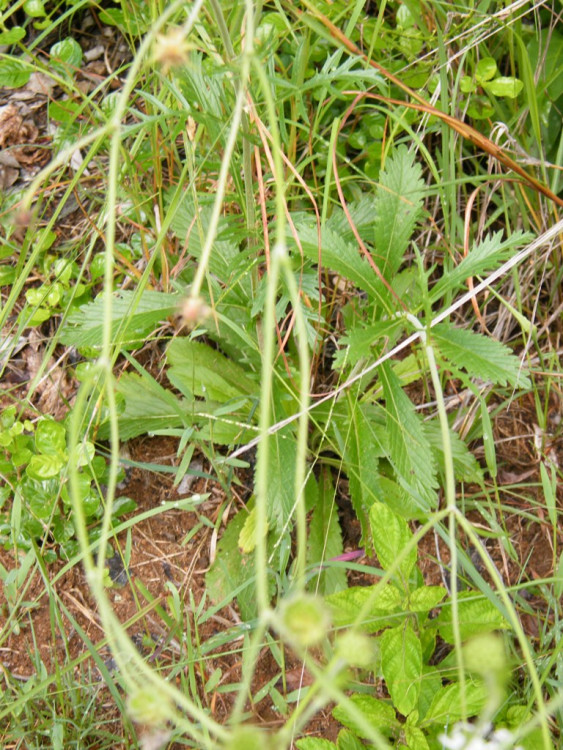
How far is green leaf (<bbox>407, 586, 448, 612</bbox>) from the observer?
1.52 metres

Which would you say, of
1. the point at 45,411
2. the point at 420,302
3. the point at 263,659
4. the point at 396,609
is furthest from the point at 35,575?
the point at 420,302

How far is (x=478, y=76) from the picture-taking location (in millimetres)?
1878

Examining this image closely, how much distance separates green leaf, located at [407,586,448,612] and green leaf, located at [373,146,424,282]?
766mm

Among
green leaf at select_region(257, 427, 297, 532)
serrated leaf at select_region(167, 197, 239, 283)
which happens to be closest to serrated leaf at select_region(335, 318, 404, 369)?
green leaf at select_region(257, 427, 297, 532)

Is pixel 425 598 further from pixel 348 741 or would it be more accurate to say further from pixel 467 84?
pixel 467 84

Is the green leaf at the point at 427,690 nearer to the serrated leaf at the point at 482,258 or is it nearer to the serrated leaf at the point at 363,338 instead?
the serrated leaf at the point at 363,338

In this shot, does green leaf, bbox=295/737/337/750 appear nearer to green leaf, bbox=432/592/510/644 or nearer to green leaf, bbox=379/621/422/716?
green leaf, bbox=379/621/422/716

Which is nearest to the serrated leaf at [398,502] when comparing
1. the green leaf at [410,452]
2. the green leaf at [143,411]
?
the green leaf at [410,452]

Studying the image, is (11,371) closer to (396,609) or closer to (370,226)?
(370,226)

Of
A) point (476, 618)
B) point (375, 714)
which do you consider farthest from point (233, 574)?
point (476, 618)

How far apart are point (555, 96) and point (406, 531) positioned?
1.33 metres

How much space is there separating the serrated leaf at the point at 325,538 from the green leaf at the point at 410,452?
11.8 inches

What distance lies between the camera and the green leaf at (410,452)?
1.52 meters

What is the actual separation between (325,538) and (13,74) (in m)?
1.68
